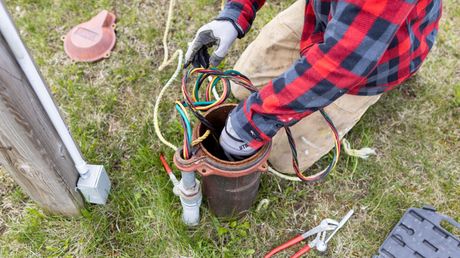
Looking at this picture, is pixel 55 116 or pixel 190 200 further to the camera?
pixel 190 200

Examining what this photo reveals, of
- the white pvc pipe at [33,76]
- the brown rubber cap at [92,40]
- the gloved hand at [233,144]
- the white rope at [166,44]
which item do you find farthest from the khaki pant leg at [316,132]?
the brown rubber cap at [92,40]

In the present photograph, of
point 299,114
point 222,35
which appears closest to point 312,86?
point 299,114

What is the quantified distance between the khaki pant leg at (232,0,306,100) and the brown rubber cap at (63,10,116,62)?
2.44ft

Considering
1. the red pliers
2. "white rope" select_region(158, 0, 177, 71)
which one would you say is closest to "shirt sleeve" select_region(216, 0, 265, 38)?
"white rope" select_region(158, 0, 177, 71)

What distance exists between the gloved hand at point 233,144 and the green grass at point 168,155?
449 mm

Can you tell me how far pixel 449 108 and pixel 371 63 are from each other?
1273 millimetres

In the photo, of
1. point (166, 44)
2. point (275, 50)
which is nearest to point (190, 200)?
point (275, 50)

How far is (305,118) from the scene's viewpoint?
1.72 metres

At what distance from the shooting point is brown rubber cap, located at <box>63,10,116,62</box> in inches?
83.9

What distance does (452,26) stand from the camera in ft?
7.79

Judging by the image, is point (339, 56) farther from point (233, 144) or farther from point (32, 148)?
point (32, 148)

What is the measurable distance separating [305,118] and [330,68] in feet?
2.10

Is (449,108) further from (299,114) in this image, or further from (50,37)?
(50,37)

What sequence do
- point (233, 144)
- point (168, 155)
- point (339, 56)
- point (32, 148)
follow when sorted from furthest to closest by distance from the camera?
→ point (168, 155) < point (233, 144) < point (32, 148) < point (339, 56)
